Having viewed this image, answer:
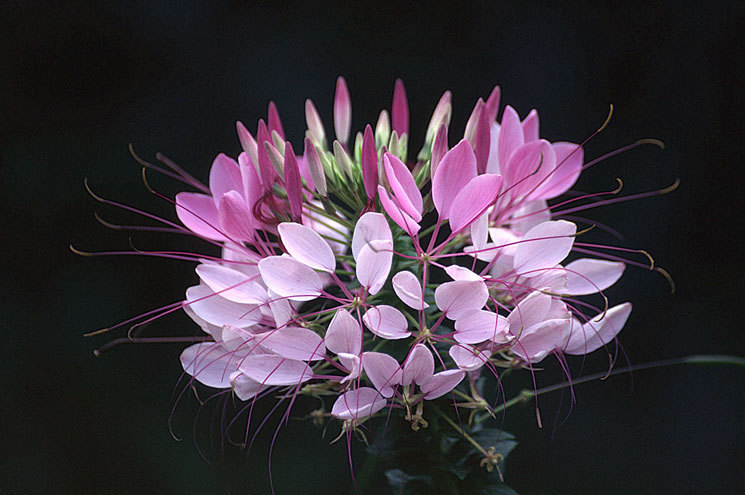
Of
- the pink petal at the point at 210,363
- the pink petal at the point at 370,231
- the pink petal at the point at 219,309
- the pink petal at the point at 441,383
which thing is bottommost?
the pink petal at the point at 441,383

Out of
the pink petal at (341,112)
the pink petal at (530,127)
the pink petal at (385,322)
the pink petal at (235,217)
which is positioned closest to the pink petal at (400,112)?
the pink petal at (341,112)

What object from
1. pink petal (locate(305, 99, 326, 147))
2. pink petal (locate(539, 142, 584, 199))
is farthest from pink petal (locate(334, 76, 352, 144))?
pink petal (locate(539, 142, 584, 199))

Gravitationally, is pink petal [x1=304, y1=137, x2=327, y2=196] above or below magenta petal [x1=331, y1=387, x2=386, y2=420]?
above

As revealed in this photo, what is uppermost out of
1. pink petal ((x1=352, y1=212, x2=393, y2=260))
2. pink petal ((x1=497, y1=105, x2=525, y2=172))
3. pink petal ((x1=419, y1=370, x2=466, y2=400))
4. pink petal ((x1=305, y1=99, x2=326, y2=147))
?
pink petal ((x1=305, y1=99, x2=326, y2=147))

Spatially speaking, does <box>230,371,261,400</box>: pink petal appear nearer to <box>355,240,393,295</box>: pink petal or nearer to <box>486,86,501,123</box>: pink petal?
<box>355,240,393,295</box>: pink petal

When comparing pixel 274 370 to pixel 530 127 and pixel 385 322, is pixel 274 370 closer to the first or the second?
pixel 385 322

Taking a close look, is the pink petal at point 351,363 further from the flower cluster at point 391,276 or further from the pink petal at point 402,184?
the pink petal at point 402,184
